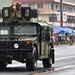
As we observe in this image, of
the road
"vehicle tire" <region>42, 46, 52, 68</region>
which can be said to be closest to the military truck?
the road

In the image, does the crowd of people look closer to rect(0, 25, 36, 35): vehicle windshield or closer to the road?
the road

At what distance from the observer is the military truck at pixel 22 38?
58.4 ft

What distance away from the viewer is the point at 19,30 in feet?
61.5

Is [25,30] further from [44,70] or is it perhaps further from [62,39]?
[62,39]

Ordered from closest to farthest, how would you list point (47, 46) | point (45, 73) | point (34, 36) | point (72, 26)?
point (45, 73)
point (34, 36)
point (47, 46)
point (72, 26)

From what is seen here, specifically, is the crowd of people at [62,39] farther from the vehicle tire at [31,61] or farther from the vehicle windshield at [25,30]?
the vehicle tire at [31,61]

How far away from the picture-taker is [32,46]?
58.3ft

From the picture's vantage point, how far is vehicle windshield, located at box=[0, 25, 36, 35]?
61.2 ft

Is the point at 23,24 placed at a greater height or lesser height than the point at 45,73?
greater

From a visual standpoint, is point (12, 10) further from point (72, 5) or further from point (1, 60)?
point (72, 5)

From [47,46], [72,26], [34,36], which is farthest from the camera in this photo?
[72,26]

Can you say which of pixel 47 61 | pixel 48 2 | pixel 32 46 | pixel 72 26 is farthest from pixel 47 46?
pixel 72 26

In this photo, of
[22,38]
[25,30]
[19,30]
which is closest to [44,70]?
[22,38]

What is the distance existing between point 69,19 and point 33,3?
15.7 m
